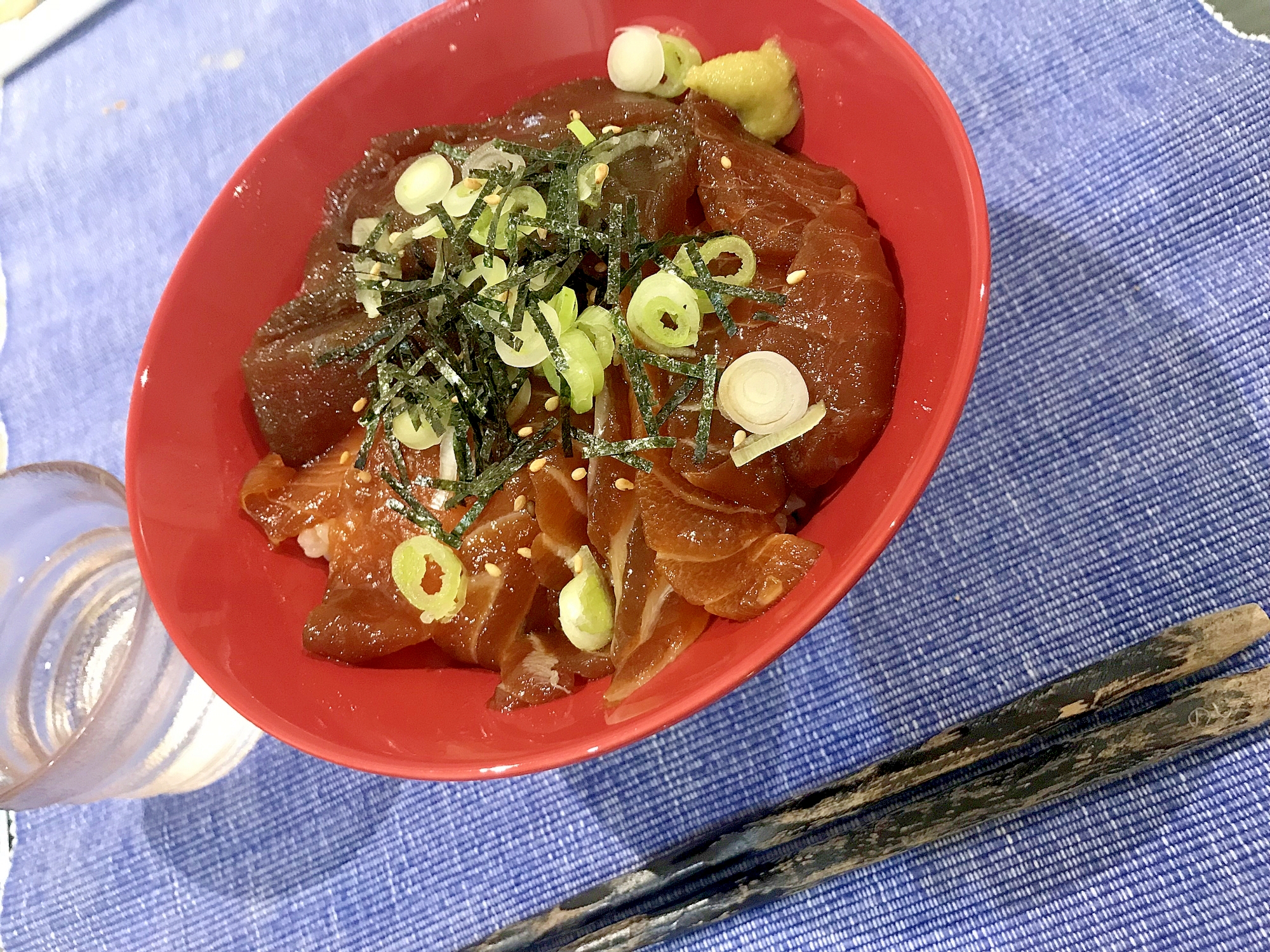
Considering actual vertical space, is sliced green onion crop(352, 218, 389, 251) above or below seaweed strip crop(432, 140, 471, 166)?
below

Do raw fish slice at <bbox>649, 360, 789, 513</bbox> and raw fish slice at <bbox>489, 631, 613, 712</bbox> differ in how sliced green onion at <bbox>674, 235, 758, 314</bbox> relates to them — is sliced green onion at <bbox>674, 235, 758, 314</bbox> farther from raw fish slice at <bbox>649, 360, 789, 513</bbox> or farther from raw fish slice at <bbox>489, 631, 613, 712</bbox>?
raw fish slice at <bbox>489, 631, 613, 712</bbox>

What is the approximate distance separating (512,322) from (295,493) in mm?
588

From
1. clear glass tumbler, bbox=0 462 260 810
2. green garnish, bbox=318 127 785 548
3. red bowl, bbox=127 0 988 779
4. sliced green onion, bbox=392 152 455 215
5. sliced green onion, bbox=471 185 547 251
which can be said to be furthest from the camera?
clear glass tumbler, bbox=0 462 260 810

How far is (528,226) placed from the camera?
4.72ft

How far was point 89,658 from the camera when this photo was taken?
6.59 feet

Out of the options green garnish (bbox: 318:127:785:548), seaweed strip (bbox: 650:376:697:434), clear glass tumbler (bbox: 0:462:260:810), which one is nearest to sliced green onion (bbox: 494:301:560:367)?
green garnish (bbox: 318:127:785:548)

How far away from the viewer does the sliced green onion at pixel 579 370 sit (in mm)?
1356

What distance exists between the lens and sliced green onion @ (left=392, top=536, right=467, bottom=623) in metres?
1.40

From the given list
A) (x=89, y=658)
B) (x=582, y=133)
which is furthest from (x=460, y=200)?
(x=89, y=658)

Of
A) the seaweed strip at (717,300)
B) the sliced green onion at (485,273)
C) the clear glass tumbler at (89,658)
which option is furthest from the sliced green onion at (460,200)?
the clear glass tumbler at (89,658)

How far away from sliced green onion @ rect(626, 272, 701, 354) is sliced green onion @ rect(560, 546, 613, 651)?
1.31 ft

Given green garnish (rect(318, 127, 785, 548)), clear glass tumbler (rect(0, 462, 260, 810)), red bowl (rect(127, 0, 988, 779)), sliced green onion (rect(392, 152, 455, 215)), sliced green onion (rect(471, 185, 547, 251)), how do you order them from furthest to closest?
clear glass tumbler (rect(0, 462, 260, 810)), sliced green onion (rect(392, 152, 455, 215)), sliced green onion (rect(471, 185, 547, 251)), green garnish (rect(318, 127, 785, 548)), red bowl (rect(127, 0, 988, 779))

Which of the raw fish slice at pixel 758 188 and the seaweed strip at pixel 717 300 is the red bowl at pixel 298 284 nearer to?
the raw fish slice at pixel 758 188

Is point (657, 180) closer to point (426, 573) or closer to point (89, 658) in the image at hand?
point (426, 573)
